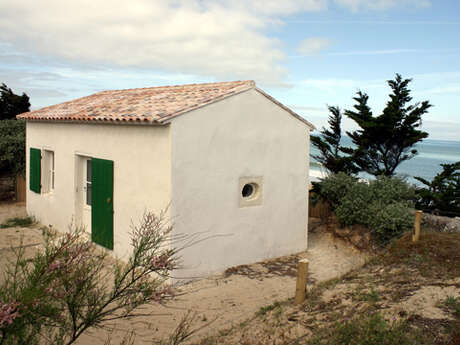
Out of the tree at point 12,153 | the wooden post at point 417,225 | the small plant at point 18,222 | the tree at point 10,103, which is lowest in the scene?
the small plant at point 18,222

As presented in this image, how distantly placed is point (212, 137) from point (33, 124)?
6795mm

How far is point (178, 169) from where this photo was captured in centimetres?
732

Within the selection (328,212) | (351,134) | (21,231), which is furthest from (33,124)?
(351,134)

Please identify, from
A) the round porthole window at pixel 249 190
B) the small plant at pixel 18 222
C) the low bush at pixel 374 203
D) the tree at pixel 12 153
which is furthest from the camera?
the tree at pixel 12 153

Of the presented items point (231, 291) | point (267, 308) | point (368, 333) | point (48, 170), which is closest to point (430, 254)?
point (267, 308)

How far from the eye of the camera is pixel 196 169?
25.0 ft

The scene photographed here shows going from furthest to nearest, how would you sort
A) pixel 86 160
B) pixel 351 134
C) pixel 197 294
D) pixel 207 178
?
pixel 351 134 → pixel 86 160 → pixel 207 178 → pixel 197 294

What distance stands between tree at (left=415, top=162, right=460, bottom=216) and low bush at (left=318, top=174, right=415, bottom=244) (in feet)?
13.8

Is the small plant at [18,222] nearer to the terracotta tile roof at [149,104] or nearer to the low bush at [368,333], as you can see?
the terracotta tile roof at [149,104]

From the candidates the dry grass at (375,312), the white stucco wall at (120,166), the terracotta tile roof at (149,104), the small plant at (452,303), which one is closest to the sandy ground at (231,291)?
the dry grass at (375,312)

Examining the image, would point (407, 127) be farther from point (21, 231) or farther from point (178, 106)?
point (21, 231)

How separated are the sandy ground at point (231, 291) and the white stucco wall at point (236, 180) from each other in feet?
1.30

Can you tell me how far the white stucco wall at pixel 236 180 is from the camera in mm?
7516

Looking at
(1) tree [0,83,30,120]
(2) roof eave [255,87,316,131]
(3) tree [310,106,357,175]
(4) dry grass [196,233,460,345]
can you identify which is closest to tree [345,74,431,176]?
(3) tree [310,106,357,175]
